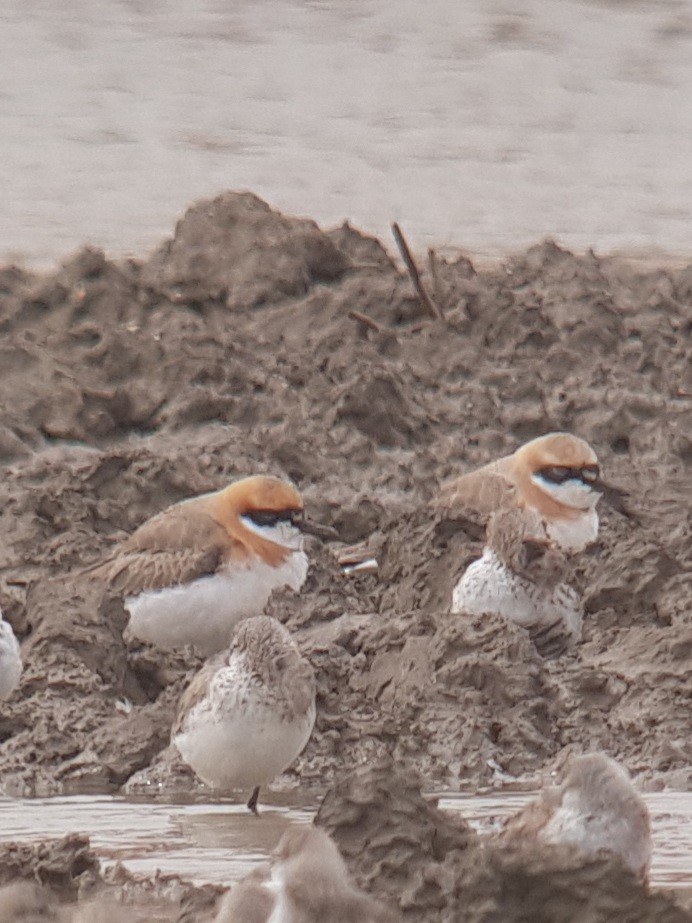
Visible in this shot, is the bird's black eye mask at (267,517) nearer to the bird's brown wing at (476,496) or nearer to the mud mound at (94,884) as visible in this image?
the bird's brown wing at (476,496)

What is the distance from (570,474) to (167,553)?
7.62 feet

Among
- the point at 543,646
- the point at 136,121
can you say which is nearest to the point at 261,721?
the point at 543,646

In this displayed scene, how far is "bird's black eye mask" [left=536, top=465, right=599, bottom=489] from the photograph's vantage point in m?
12.8

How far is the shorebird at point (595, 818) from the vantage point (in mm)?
7074

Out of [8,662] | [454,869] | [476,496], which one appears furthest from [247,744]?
[476,496]

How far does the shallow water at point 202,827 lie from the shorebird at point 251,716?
18cm

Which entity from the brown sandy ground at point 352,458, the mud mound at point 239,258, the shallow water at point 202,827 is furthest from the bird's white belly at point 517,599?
the mud mound at point 239,258

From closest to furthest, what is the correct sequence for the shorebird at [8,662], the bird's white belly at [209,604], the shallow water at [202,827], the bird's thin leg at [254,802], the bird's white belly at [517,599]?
the shallow water at [202,827] < the bird's thin leg at [254,802] < the shorebird at [8,662] < the bird's white belly at [517,599] < the bird's white belly at [209,604]

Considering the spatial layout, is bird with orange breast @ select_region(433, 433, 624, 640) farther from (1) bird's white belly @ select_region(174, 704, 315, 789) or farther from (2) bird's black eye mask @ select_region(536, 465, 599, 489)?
(1) bird's white belly @ select_region(174, 704, 315, 789)

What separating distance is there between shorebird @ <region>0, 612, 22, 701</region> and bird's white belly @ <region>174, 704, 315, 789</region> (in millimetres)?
1053

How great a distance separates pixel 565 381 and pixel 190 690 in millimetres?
5701

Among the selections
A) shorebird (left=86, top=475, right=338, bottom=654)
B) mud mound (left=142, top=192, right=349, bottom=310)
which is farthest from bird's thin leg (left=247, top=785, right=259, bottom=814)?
mud mound (left=142, top=192, right=349, bottom=310)

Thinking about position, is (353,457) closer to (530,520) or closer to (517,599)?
(530,520)

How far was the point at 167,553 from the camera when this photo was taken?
1166cm
